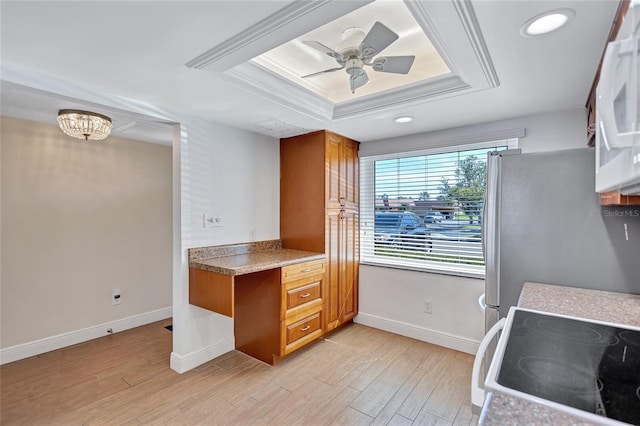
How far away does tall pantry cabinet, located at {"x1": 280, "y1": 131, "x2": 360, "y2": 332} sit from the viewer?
3164 mm

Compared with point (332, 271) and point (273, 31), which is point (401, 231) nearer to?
point (332, 271)

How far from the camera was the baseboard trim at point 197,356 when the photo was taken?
256 centimetres

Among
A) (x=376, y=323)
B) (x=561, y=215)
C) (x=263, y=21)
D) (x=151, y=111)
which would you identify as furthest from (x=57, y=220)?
(x=561, y=215)

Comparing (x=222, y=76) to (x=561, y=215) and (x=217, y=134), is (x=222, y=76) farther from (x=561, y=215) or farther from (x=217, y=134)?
(x=561, y=215)

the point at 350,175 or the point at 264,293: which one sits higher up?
the point at 350,175

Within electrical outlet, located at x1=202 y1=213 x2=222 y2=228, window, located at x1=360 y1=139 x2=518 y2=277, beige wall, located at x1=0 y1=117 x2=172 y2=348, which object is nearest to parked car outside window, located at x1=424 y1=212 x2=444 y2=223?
window, located at x1=360 y1=139 x2=518 y2=277

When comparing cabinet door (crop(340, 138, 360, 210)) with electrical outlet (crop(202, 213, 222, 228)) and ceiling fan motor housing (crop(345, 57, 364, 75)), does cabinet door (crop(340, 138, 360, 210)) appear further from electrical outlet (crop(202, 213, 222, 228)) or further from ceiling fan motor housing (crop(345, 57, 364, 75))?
ceiling fan motor housing (crop(345, 57, 364, 75))

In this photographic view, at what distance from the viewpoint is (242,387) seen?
7.67 feet

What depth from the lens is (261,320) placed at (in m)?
2.77

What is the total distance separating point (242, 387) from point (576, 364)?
2155 millimetres

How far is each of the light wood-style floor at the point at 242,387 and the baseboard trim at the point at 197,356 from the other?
0.18 feet

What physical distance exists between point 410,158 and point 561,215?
177cm

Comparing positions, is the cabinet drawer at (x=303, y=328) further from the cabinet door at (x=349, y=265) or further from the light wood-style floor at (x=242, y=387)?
the cabinet door at (x=349, y=265)

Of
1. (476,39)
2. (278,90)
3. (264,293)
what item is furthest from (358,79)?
(264,293)
